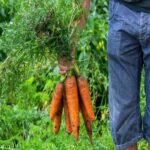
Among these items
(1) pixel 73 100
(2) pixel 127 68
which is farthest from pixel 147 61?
(1) pixel 73 100

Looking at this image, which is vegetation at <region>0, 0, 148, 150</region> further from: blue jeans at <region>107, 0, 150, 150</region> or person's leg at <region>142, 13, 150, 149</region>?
person's leg at <region>142, 13, 150, 149</region>

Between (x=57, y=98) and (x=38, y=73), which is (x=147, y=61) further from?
(x=38, y=73)

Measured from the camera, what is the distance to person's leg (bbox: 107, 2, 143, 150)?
2551mm

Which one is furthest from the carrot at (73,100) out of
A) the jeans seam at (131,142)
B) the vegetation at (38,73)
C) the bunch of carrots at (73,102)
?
the jeans seam at (131,142)

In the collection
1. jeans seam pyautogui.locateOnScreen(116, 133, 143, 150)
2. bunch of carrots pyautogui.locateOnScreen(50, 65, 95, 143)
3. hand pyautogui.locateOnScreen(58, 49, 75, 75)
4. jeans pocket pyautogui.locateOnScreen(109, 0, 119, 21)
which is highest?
jeans pocket pyautogui.locateOnScreen(109, 0, 119, 21)

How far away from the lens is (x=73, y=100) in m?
2.73

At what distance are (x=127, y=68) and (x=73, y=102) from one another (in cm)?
33

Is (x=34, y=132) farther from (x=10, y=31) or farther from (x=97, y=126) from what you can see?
(x=10, y=31)

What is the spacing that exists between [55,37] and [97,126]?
1100mm

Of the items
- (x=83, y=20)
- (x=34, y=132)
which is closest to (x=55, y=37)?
(x=83, y=20)

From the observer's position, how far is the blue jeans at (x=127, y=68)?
2.51 m

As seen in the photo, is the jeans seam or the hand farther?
the jeans seam

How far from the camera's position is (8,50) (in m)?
2.78

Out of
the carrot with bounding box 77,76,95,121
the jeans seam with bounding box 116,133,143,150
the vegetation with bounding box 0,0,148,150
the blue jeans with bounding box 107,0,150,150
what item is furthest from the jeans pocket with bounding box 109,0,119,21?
the jeans seam with bounding box 116,133,143,150
